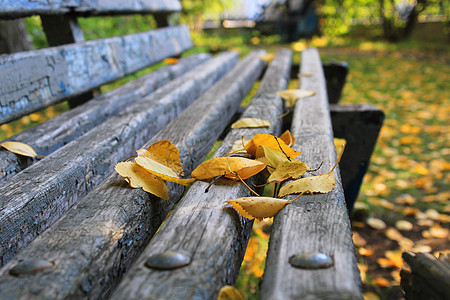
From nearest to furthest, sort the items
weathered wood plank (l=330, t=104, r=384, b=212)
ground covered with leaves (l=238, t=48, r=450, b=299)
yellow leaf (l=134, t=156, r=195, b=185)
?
yellow leaf (l=134, t=156, r=195, b=185)
weathered wood plank (l=330, t=104, r=384, b=212)
ground covered with leaves (l=238, t=48, r=450, b=299)

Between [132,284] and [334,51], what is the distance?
8537 mm

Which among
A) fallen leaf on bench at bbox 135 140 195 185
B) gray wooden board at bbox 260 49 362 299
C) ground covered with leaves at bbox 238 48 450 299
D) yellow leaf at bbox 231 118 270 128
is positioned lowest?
ground covered with leaves at bbox 238 48 450 299

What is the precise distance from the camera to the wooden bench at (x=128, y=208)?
0.57 m

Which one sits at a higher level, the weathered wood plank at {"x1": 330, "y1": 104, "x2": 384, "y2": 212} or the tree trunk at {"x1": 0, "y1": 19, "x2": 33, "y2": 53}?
the tree trunk at {"x1": 0, "y1": 19, "x2": 33, "y2": 53}

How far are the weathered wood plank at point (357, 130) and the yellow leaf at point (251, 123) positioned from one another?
24.5 inches

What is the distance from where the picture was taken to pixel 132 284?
22.0 inches

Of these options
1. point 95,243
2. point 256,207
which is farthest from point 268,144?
point 95,243

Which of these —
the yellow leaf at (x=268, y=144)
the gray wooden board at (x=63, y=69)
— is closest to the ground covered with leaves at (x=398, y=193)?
the yellow leaf at (x=268, y=144)

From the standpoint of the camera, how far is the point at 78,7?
1.79 m

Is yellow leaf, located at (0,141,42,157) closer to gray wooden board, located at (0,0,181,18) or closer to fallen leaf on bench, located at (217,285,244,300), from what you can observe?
gray wooden board, located at (0,0,181,18)

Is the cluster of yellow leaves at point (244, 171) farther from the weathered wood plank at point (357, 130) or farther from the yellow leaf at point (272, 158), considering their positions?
the weathered wood plank at point (357, 130)

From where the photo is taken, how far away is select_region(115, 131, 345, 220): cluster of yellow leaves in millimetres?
760

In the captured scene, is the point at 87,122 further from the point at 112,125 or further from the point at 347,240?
the point at 347,240

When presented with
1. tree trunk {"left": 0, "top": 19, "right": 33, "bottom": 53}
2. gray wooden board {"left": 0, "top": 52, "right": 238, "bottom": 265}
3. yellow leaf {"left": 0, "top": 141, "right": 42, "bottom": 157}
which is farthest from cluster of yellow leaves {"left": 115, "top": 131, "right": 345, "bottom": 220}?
tree trunk {"left": 0, "top": 19, "right": 33, "bottom": 53}
